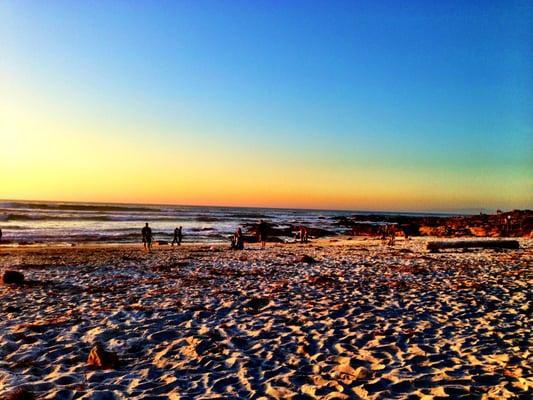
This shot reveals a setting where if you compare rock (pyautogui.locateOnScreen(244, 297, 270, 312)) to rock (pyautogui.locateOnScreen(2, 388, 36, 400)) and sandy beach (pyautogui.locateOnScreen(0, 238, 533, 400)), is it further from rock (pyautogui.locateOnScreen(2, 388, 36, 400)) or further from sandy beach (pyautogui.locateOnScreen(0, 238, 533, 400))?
rock (pyautogui.locateOnScreen(2, 388, 36, 400))

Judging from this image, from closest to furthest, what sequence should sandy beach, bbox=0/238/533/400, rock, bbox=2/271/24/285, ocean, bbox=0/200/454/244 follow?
A: 1. sandy beach, bbox=0/238/533/400
2. rock, bbox=2/271/24/285
3. ocean, bbox=0/200/454/244

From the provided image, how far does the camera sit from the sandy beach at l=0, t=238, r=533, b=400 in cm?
523

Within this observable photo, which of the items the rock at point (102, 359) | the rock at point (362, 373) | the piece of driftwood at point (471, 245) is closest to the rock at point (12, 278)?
the rock at point (102, 359)

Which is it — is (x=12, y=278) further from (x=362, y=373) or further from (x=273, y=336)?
(x=362, y=373)

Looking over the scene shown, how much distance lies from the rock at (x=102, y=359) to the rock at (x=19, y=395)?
1066mm

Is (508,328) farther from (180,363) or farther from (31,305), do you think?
(31,305)

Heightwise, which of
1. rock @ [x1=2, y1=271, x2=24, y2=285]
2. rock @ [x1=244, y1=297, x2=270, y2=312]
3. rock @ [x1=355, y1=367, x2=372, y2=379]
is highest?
rock @ [x1=355, y1=367, x2=372, y2=379]

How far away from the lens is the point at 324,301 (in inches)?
388

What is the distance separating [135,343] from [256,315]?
2.69 m

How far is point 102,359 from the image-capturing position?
19.7 feet

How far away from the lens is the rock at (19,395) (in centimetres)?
475

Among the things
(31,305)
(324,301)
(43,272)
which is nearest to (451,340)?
(324,301)

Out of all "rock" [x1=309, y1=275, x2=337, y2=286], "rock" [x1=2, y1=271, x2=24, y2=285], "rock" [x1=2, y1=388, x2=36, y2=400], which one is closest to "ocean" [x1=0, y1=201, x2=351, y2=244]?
"rock" [x1=2, y1=271, x2=24, y2=285]

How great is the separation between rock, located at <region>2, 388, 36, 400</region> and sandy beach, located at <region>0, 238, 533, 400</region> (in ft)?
0.45
